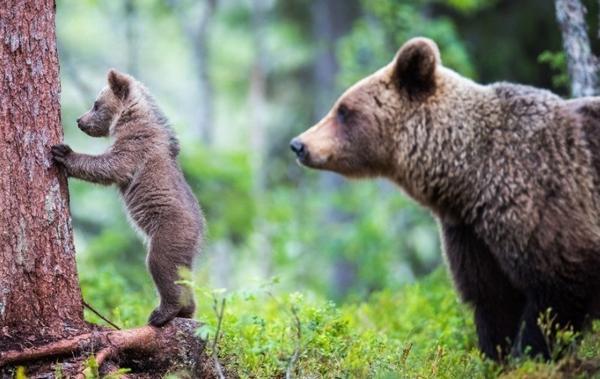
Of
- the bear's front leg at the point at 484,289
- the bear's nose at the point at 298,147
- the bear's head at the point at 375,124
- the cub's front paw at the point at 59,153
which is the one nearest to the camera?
the cub's front paw at the point at 59,153

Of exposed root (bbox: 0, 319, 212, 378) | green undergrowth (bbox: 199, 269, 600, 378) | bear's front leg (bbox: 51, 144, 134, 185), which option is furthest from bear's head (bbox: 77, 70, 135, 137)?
exposed root (bbox: 0, 319, 212, 378)

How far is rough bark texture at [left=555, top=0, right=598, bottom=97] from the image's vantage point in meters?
8.79

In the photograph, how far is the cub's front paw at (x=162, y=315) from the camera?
656 cm

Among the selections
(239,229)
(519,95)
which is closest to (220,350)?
(519,95)

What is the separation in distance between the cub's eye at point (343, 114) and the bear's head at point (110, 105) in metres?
1.61

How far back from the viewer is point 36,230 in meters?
6.04

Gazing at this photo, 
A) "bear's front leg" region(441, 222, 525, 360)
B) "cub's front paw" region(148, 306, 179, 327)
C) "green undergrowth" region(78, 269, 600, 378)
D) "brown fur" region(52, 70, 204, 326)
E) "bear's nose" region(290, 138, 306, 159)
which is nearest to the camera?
"green undergrowth" region(78, 269, 600, 378)

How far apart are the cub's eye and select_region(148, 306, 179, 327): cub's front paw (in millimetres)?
1896

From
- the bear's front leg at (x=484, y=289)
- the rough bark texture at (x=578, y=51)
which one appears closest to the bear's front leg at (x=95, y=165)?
the bear's front leg at (x=484, y=289)

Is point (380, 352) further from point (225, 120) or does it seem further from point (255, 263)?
point (225, 120)

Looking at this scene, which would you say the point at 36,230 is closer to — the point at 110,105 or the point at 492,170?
the point at 110,105

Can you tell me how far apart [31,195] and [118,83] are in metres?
1.87

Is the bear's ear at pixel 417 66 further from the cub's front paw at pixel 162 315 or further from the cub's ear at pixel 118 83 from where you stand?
the cub's front paw at pixel 162 315

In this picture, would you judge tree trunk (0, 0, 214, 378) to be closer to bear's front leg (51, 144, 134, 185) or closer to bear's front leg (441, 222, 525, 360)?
bear's front leg (51, 144, 134, 185)
